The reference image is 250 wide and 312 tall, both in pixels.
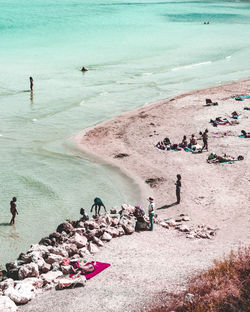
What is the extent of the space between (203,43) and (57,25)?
4233 centimetres

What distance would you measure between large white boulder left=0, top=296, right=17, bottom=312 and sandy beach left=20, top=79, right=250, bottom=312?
0.28 meters

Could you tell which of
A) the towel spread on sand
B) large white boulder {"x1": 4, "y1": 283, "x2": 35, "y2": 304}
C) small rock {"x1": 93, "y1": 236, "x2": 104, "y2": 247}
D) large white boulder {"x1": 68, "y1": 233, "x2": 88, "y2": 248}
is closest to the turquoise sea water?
large white boulder {"x1": 68, "y1": 233, "x2": 88, "y2": 248}

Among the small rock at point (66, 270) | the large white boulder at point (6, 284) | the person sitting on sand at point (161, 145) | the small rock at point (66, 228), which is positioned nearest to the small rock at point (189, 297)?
the small rock at point (66, 270)

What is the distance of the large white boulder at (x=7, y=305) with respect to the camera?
12.0m

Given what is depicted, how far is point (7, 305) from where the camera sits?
39.9 ft

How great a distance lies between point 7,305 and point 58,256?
3.26 m

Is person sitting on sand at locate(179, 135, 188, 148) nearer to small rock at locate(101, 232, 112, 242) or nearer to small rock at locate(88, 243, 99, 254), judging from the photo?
small rock at locate(101, 232, 112, 242)

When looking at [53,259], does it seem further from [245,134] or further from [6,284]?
[245,134]

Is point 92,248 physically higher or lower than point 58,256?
higher

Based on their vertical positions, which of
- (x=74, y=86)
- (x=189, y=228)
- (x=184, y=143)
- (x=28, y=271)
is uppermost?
(x=74, y=86)

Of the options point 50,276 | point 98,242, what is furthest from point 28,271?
point 98,242

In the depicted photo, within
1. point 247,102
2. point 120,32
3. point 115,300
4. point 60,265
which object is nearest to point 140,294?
point 115,300

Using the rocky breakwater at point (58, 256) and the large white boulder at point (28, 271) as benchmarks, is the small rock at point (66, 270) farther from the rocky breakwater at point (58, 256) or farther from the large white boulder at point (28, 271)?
the large white boulder at point (28, 271)

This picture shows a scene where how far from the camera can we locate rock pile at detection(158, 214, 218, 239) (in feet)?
57.8
